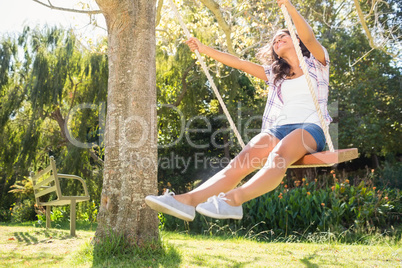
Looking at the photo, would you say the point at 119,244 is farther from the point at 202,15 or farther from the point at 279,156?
the point at 202,15

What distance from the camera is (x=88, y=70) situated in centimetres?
833

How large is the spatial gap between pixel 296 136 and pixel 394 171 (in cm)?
844

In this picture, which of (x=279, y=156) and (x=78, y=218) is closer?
(x=279, y=156)

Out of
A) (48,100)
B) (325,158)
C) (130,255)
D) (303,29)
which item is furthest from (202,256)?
(48,100)

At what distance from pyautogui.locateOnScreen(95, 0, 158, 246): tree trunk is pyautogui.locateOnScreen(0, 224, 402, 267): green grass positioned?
0.18m

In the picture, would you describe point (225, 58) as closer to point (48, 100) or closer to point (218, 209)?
point (218, 209)

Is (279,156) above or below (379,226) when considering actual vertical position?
above

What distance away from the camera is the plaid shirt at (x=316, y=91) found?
2.29 metres

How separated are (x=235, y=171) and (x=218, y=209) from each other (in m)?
0.36

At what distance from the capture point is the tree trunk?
9.43ft

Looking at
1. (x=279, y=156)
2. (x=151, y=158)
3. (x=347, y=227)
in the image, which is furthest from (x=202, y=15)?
(x=279, y=156)

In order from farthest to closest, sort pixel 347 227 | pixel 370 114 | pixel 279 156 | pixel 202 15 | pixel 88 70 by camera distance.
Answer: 1. pixel 370 114
2. pixel 88 70
3. pixel 202 15
4. pixel 347 227
5. pixel 279 156

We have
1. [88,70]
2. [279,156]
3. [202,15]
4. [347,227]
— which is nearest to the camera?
[279,156]

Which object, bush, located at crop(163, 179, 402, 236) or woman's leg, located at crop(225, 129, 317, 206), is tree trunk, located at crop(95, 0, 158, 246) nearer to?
woman's leg, located at crop(225, 129, 317, 206)
